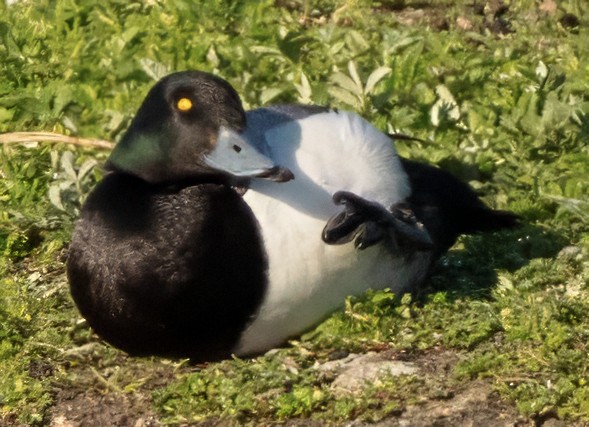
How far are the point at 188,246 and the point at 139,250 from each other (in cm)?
15

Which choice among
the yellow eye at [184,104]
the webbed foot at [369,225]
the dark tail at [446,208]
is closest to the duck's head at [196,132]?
the yellow eye at [184,104]

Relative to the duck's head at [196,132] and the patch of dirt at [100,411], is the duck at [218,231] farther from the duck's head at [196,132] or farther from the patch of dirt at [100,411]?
the patch of dirt at [100,411]

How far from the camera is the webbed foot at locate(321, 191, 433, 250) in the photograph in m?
4.16

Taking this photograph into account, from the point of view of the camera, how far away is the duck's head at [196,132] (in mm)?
4059

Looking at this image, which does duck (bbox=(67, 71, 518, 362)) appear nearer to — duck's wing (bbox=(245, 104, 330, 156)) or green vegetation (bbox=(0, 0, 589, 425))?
duck's wing (bbox=(245, 104, 330, 156))

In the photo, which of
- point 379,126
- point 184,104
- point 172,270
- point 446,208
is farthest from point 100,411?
point 379,126

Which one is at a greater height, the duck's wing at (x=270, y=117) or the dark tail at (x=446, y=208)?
the duck's wing at (x=270, y=117)

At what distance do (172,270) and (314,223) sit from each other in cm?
50

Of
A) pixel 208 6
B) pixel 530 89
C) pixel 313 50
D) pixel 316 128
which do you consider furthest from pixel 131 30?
pixel 316 128

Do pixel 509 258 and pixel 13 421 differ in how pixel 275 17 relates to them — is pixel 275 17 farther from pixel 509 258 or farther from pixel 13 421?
pixel 13 421

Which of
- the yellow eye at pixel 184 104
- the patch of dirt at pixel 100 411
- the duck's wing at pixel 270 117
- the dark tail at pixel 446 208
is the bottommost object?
the patch of dirt at pixel 100 411

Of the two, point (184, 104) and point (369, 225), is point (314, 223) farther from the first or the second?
point (184, 104)

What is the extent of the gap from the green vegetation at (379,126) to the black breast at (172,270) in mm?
177

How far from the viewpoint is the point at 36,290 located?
16.1 feet
